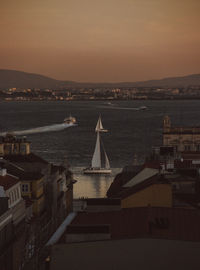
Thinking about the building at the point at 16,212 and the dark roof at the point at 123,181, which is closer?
the building at the point at 16,212

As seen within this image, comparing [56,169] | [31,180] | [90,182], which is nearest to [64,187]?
[56,169]

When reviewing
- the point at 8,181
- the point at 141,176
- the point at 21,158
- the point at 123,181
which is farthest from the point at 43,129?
the point at 8,181

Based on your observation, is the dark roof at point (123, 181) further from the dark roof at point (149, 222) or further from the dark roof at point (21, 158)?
the dark roof at point (149, 222)

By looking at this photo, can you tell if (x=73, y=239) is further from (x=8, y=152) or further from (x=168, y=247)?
(x=8, y=152)

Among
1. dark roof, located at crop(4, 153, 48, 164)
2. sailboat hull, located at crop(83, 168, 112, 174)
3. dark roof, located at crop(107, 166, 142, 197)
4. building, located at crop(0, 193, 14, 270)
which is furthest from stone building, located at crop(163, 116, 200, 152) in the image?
building, located at crop(0, 193, 14, 270)

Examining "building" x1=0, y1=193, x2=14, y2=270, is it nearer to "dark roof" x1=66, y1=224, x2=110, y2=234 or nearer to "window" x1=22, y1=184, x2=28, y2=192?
"window" x1=22, y1=184, x2=28, y2=192

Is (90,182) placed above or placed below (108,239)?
below

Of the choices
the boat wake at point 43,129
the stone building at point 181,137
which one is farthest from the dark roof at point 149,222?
the boat wake at point 43,129

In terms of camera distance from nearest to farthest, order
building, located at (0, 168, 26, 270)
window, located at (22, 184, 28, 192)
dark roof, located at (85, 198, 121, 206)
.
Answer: building, located at (0, 168, 26, 270) < dark roof, located at (85, 198, 121, 206) < window, located at (22, 184, 28, 192)
